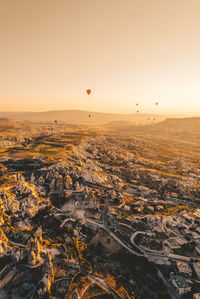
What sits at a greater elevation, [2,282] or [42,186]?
[42,186]

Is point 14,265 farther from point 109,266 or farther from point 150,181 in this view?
point 150,181

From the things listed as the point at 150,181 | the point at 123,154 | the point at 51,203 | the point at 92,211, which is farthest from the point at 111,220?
the point at 123,154

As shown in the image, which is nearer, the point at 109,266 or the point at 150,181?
the point at 109,266

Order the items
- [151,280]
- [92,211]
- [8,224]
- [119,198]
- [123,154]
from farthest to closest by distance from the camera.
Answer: [123,154] → [119,198] → [92,211] → [8,224] → [151,280]

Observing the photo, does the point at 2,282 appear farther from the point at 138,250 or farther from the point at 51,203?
the point at 138,250

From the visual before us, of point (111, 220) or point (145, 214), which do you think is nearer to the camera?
point (111, 220)

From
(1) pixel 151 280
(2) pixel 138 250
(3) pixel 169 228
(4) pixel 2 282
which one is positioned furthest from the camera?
(3) pixel 169 228

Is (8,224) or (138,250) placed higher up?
(8,224)

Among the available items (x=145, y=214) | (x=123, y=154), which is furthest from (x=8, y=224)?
(x=123, y=154)

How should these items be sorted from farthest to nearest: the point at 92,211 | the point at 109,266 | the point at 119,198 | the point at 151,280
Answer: the point at 119,198 → the point at 92,211 → the point at 109,266 → the point at 151,280

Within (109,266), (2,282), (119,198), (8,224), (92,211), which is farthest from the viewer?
(119,198)
